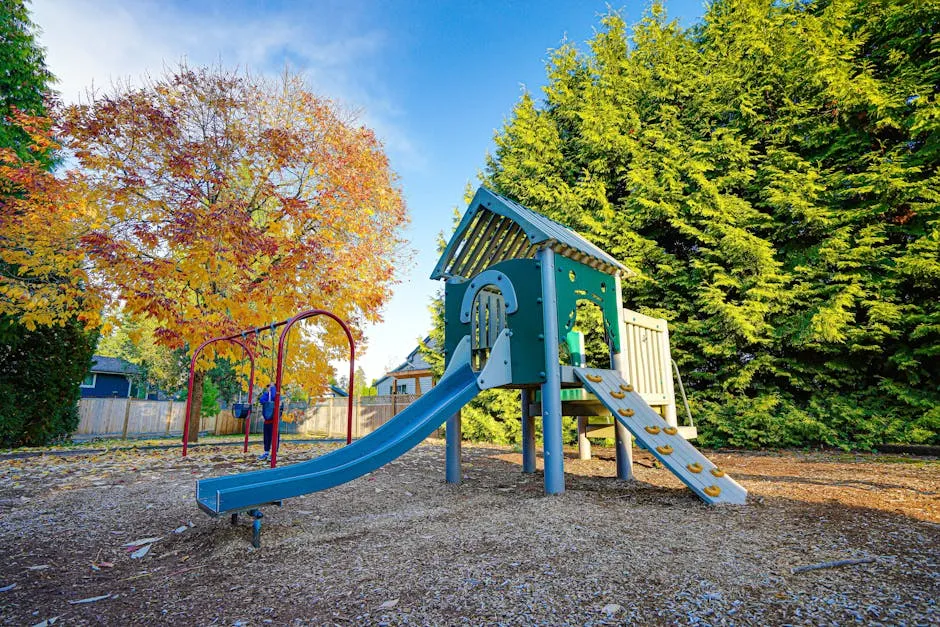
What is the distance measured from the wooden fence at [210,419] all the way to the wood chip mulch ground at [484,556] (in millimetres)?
11882

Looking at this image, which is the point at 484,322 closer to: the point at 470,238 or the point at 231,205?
the point at 470,238

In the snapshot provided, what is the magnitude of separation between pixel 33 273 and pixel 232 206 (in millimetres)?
3456

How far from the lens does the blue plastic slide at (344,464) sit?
2.92m

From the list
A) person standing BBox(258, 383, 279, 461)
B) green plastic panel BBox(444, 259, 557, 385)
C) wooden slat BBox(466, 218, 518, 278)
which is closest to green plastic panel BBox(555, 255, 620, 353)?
green plastic panel BBox(444, 259, 557, 385)

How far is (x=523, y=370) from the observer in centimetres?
480

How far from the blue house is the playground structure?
2857 cm

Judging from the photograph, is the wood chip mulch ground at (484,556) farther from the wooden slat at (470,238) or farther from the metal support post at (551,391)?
the wooden slat at (470,238)

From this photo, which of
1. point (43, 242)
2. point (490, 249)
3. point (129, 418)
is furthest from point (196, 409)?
point (129, 418)

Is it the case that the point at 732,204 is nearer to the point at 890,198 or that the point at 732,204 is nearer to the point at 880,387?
the point at 890,198

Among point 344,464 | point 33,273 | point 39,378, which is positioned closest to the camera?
point 344,464

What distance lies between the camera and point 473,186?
39.6 feet

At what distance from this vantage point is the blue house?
26.4 meters

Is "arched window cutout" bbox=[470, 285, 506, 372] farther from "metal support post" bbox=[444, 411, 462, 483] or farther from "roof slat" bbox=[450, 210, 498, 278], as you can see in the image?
"metal support post" bbox=[444, 411, 462, 483]

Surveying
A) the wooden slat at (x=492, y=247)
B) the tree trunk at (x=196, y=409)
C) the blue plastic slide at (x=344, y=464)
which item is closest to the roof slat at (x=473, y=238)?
the wooden slat at (x=492, y=247)
